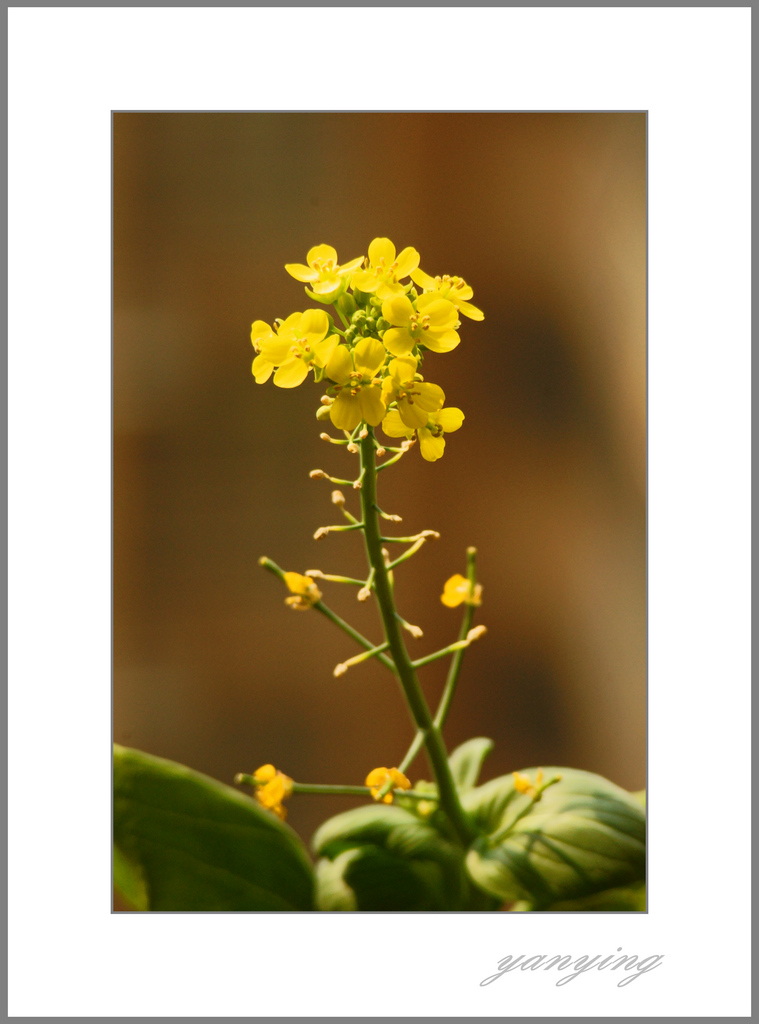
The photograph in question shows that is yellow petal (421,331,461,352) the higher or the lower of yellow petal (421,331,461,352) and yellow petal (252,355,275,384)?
the higher

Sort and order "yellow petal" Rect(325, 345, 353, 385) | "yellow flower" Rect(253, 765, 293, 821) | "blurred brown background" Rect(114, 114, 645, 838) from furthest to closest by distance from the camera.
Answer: "blurred brown background" Rect(114, 114, 645, 838) < "yellow flower" Rect(253, 765, 293, 821) < "yellow petal" Rect(325, 345, 353, 385)

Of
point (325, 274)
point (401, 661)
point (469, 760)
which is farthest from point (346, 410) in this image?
point (469, 760)

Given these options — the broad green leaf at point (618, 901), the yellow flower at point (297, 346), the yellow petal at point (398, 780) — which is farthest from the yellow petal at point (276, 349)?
the broad green leaf at point (618, 901)

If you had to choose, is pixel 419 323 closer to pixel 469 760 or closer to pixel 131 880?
pixel 469 760

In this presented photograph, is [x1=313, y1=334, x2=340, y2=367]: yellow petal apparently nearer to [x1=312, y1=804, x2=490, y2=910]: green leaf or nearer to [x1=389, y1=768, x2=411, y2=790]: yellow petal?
[x1=389, y1=768, x2=411, y2=790]: yellow petal

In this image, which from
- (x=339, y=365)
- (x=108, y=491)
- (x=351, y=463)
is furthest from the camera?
(x=351, y=463)

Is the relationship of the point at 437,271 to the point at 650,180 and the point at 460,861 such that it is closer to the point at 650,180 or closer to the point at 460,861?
the point at 650,180

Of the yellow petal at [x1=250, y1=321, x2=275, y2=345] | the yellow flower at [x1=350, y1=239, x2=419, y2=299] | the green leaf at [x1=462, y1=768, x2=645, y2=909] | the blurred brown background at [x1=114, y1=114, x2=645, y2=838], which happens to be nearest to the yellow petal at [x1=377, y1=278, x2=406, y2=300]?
the yellow flower at [x1=350, y1=239, x2=419, y2=299]

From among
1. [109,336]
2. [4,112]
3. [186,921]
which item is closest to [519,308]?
[109,336]

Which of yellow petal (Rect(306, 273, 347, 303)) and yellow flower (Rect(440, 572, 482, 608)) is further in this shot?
yellow flower (Rect(440, 572, 482, 608))
